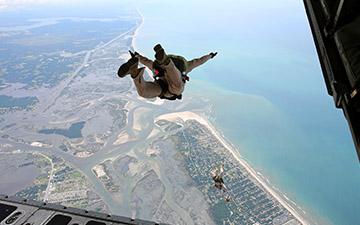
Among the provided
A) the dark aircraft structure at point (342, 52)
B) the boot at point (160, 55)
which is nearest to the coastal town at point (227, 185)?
the boot at point (160, 55)

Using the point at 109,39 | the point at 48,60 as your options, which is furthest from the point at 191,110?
the point at 109,39

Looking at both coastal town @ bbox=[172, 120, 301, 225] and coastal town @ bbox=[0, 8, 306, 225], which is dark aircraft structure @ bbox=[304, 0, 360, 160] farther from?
coastal town @ bbox=[172, 120, 301, 225]

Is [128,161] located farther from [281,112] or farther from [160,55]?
[160,55]

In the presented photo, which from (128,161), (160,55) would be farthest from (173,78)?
(128,161)

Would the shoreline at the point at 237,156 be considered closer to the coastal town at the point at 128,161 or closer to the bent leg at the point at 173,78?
the coastal town at the point at 128,161

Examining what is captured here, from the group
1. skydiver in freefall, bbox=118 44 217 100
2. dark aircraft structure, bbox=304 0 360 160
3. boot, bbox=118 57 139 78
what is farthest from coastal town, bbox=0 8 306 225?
dark aircraft structure, bbox=304 0 360 160
